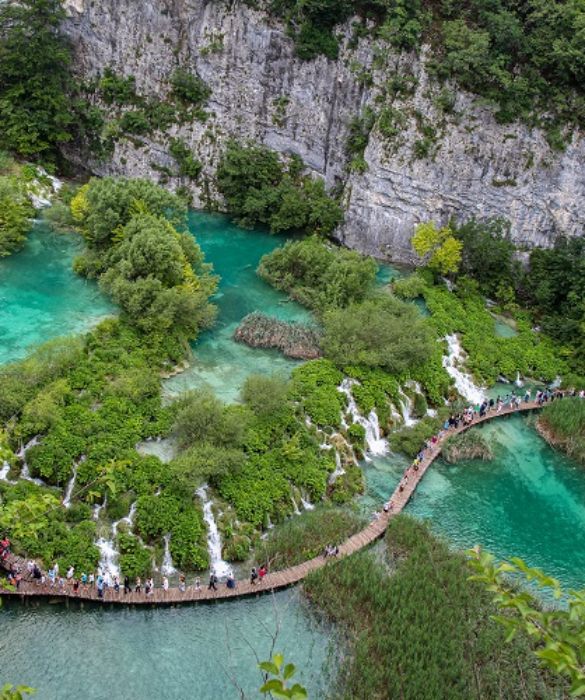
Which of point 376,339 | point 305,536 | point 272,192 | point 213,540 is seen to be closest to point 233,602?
point 213,540

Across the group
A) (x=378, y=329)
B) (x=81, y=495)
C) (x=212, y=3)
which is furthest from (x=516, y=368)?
(x=212, y=3)

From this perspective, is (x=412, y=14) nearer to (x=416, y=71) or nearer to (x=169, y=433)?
(x=416, y=71)

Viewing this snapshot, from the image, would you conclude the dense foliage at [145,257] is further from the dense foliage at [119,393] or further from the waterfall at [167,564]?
the waterfall at [167,564]

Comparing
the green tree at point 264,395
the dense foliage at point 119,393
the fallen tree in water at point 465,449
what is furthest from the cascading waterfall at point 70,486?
the fallen tree in water at point 465,449

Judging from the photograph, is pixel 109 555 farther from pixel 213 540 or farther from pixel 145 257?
pixel 145 257

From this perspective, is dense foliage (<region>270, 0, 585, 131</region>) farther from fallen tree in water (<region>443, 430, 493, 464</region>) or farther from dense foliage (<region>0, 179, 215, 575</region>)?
fallen tree in water (<region>443, 430, 493, 464</region>)
